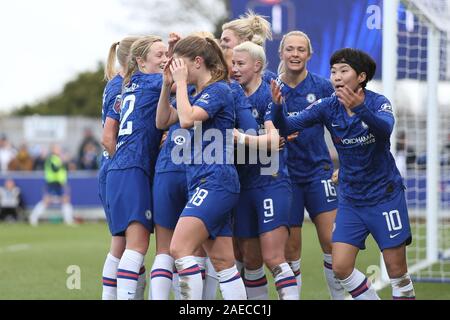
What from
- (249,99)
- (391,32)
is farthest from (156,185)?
(391,32)

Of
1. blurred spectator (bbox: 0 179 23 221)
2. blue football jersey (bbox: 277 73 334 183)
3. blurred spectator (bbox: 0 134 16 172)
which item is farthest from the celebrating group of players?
blurred spectator (bbox: 0 134 16 172)

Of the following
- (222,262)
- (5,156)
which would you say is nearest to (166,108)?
(222,262)

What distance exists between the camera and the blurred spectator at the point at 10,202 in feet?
71.6

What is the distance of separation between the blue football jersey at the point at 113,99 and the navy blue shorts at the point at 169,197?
0.80m

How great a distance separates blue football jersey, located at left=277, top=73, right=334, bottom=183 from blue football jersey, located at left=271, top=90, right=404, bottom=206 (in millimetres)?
809

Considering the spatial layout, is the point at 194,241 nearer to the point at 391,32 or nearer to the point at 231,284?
the point at 231,284

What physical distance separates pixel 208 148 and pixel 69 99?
50.7 m

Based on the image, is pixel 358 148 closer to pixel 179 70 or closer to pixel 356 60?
pixel 356 60

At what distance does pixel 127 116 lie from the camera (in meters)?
6.96

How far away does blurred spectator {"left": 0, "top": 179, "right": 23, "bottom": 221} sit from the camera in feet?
71.6

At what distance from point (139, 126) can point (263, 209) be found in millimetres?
1138

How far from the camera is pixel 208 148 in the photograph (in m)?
6.43

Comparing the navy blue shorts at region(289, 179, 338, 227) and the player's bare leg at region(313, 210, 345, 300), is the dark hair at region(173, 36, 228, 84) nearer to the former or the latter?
the navy blue shorts at region(289, 179, 338, 227)

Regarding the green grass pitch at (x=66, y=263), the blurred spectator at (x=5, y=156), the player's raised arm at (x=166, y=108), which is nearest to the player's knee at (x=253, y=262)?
the player's raised arm at (x=166, y=108)
